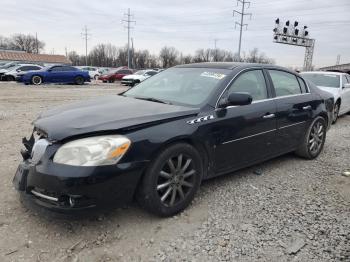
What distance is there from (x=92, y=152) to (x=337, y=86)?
852cm

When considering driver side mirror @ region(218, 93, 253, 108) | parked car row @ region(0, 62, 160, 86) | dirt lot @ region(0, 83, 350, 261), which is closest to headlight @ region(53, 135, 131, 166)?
dirt lot @ region(0, 83, 350, 261)

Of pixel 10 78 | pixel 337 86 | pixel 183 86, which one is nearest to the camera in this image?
pixel 183 86

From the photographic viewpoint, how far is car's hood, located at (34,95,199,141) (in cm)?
284

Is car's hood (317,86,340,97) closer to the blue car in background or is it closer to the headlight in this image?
the headlight

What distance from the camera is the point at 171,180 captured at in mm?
3182

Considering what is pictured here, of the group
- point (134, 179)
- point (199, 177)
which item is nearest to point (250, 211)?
point (199, 177)

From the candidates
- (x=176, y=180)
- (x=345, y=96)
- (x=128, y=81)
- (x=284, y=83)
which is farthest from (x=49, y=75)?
(x=176, y=180)

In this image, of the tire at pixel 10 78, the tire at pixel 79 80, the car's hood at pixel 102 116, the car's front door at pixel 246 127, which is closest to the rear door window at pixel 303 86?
the car's front door at pixel 246 127

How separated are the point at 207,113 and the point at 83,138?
137 centimetres

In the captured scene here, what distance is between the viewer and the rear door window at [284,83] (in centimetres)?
458

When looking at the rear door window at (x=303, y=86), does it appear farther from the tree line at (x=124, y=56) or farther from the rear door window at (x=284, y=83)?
the tree line at (x=124, y=56)

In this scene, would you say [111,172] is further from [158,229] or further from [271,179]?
[271,179]

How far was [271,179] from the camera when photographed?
14.4 ft

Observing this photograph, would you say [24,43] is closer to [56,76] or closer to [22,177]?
[56,76]
